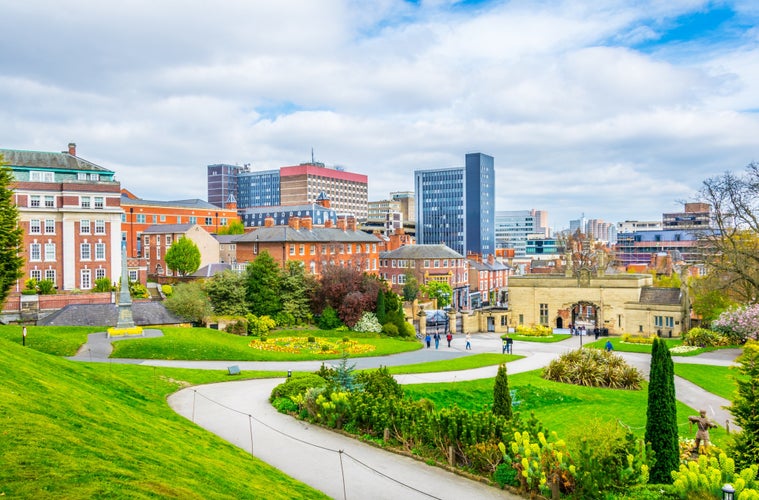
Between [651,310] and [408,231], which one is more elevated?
[408,231]

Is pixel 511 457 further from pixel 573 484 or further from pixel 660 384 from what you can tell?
pixel 660 384

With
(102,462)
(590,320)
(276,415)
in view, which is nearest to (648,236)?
(590,320)

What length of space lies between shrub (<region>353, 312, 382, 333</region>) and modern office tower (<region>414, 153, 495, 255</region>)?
107539 millimetres

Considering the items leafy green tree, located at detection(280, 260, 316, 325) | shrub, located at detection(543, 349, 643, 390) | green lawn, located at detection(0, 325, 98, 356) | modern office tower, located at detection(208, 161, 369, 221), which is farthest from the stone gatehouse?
modern office tower, located at detection(208, 161, 369, 221)

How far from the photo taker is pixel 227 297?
48.7m

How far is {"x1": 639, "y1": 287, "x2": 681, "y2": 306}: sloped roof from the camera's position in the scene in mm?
51625

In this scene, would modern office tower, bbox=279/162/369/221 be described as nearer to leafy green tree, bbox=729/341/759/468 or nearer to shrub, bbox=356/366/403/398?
shrub, bbox=356/366/403/398

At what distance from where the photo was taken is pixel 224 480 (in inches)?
456

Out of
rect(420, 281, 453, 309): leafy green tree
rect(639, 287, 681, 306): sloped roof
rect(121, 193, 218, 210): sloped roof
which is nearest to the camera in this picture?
rect(639, 287, 681, 306): sloped roof

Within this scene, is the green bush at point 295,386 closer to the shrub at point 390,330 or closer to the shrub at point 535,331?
the shrub at point 390,330

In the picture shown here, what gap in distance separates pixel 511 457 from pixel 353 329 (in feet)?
113

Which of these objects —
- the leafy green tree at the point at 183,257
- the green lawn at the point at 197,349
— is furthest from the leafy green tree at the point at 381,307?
the leafy green tree at the point at 183,257

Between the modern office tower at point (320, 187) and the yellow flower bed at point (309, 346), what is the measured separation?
417 feet

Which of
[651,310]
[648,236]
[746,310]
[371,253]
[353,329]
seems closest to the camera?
[746,310]
